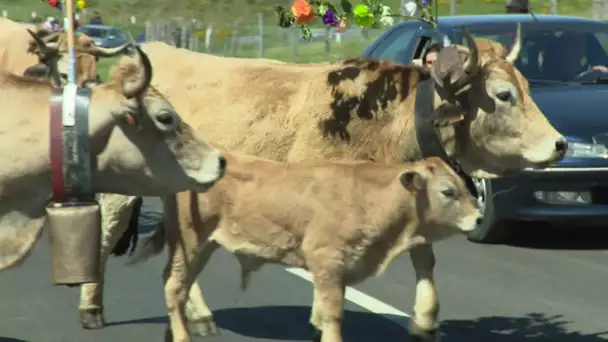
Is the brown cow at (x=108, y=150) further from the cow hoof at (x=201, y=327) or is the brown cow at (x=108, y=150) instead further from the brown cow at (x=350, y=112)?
the cow hoof at (x=201, y=327)

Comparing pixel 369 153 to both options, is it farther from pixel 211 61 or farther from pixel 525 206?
pixel 525 206

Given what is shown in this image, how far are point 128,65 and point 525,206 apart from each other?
658 cm

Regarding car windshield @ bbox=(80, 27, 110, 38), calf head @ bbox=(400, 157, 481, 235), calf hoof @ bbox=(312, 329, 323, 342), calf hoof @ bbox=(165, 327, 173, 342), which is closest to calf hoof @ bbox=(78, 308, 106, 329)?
calf hoof @ bbox=(165, 327, 173, 342)

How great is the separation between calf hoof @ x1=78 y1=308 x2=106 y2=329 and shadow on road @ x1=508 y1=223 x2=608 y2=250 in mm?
4882

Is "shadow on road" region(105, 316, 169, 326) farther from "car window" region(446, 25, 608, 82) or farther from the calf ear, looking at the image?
"car window" region(446, 25, 608, 82)

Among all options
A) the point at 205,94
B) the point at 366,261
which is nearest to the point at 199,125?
the point at 205,94

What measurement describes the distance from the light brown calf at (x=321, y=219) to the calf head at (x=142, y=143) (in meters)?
1.47

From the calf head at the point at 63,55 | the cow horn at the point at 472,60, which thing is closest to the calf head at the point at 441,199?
the cow horn at the point at 472,60

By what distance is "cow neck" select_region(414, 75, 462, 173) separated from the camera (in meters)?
7.97

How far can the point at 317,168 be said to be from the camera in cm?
792

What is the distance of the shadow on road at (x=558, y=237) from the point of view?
41.9ft

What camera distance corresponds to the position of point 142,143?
247 inches

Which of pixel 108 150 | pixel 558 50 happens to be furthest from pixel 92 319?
pixel 558 50

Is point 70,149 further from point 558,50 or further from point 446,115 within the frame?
point 558,50
